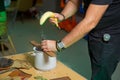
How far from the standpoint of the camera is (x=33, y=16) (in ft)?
17.8

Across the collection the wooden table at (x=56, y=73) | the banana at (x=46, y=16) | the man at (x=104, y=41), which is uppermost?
the banana at (x=46, y=16)

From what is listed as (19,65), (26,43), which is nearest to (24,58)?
(19,65)

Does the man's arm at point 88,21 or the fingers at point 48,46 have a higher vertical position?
the man's arm at point 88,21

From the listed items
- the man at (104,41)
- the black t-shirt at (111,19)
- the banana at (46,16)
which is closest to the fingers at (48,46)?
the man at (104,41)

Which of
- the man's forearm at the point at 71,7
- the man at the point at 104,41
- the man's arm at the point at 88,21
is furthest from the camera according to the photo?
the man's forearm at the point at 71,7

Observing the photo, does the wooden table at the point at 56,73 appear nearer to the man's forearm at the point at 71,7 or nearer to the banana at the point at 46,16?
the banana at the point at 46,16

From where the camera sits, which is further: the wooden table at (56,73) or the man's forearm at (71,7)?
the man's forearm at (71,7)

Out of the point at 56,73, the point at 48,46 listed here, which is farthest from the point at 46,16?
the point at 56,73

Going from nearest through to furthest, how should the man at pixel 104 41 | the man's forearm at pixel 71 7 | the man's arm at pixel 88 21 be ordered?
the man's arm at pixel 88 21, the man at pixel 104 41, the man's forearm at pixel 71 7

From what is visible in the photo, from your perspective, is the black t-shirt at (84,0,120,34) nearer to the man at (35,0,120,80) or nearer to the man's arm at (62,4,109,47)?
the man at (35,0,120,80)

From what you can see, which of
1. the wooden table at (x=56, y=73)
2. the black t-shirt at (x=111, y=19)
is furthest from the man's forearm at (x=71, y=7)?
the wooden table at (x=56, y=73)

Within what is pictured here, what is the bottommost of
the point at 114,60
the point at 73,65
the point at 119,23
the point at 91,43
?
the point at 73,65

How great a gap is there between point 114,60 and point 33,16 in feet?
12.9

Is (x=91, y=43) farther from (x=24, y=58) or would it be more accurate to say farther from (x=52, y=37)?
(x=52, y=37)
